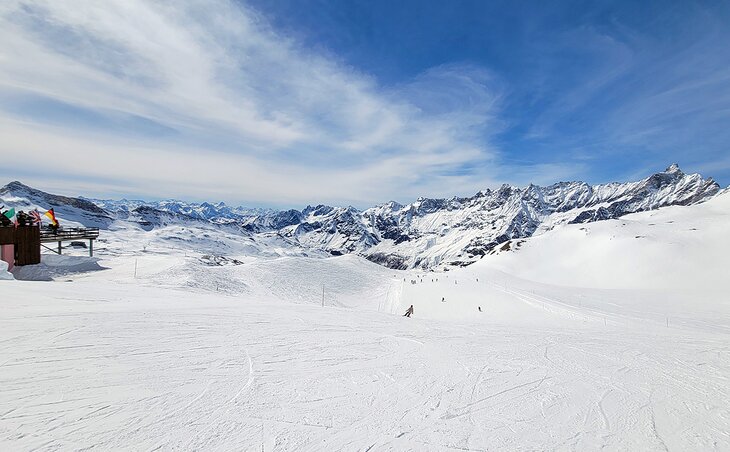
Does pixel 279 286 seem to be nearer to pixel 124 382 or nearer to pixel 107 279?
pixel 107 279

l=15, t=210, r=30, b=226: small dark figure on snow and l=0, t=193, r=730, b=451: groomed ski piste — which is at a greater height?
l=15, t=210, r=30, b=226: small dark figure on snow

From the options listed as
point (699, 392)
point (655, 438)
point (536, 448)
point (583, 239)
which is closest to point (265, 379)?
point (536, 448)

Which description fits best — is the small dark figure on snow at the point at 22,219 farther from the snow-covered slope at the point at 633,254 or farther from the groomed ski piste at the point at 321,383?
the snow-covered slope at the point at 633,254

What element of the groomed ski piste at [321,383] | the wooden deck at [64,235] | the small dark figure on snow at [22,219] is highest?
the small dark figure on snow at [22,219]

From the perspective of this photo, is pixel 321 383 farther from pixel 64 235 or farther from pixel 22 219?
pixel 64 235

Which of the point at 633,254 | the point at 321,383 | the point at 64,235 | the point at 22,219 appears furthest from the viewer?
the point at 633,254

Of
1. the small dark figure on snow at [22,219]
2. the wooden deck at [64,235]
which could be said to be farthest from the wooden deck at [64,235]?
the small dark figure on snow at [22,219]

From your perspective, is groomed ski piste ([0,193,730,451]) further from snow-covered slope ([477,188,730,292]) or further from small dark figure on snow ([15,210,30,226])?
snow-covered slope ([477,188,730,292])

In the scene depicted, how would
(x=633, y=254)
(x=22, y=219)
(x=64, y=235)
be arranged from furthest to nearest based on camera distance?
(x=633, y=254) < (x=64, y=235) < (x=22, y=219)

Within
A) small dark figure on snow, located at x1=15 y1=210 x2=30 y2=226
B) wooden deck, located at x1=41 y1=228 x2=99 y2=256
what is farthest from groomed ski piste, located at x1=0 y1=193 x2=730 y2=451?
wooden deck, located at x1=41 y1=228 x2=99 y2=256

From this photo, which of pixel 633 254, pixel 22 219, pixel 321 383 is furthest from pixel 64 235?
pixel 633 254

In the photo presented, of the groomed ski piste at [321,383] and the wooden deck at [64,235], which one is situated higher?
the groomed ski piste at [321,383]

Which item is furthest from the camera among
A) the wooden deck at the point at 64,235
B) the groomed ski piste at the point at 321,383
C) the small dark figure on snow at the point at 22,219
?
the wooden deck at the point at 64,235

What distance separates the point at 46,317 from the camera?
30.8 ft
